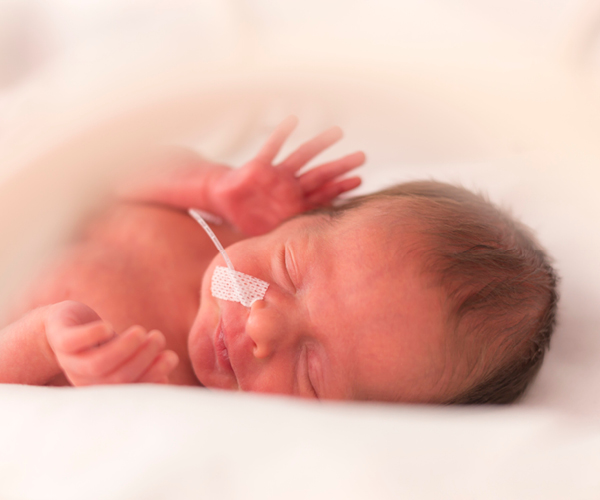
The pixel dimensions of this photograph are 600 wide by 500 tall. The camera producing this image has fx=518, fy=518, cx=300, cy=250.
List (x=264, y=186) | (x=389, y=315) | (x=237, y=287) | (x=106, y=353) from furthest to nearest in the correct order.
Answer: (x=264, y=186)
(x=237, y=287)
(x=389, y=315)
(x=106, y=353)

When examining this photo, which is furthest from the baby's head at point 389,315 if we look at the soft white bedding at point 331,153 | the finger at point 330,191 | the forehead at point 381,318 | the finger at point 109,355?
the finger at point 330,191

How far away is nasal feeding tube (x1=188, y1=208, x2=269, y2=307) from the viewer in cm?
107

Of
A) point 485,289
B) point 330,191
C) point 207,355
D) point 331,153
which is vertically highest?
point 331,153

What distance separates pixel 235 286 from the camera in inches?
42.9

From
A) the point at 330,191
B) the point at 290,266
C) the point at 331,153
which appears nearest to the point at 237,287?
the point at 290,266

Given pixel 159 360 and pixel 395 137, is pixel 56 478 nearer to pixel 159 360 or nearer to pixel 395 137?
pixel 159 360

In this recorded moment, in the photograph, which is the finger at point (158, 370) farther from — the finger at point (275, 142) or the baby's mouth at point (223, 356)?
the finger at point (275, 142)

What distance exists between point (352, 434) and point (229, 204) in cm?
103

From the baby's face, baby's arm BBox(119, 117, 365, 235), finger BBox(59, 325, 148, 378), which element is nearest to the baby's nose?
the baby's face

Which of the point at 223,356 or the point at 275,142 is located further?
the point at 275,142

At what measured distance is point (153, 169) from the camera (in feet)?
5.46

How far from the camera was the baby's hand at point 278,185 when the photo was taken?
1592 millimetres

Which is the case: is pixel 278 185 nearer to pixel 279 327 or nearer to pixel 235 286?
pixel 235 286

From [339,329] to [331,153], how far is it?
3.52 ft
